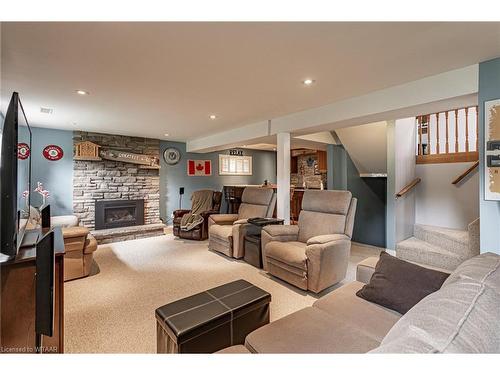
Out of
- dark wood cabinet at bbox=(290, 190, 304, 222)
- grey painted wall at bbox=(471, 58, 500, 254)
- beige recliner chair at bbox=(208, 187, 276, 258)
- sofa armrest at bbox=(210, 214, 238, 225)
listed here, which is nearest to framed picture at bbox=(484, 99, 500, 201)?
grey painted wall at bbox=(471, 58, 500, 254)

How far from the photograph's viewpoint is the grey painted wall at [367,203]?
4.36m

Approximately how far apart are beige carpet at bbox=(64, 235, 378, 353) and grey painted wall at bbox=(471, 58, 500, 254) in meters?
1.43

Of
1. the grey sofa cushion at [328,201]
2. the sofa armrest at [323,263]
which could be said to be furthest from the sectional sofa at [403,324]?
the grey sofa cushion at [328,201]

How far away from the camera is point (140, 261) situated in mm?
3566

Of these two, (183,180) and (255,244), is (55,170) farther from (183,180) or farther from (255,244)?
(255,244)

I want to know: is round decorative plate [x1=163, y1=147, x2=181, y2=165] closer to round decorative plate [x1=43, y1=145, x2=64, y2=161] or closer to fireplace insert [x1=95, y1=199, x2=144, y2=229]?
fireplace insert [x1=95, y1=199, x2=144, y2=229]

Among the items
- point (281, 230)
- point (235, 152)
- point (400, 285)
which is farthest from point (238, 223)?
point (235, 152)

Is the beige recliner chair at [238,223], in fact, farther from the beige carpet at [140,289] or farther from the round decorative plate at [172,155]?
the round decorative plate at [172,155]

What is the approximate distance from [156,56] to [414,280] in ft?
8.01

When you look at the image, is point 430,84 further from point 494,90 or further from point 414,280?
point 414,280

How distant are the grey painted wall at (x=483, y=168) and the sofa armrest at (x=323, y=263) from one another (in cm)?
118

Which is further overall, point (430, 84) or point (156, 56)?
point (430, 84)
